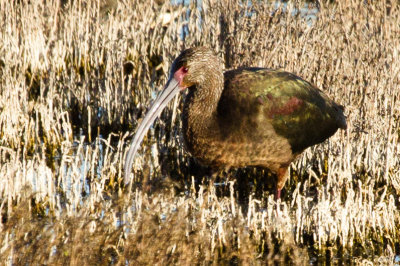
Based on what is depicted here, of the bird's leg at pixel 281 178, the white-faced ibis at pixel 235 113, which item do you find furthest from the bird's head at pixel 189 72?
the bird's leg at pixel 281 178

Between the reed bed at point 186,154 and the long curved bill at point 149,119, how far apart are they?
17 centimetres

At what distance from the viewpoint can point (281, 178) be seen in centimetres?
621

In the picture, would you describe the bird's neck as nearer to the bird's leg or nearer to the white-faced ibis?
the white-faced ibis

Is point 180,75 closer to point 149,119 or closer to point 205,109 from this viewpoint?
point 205,109

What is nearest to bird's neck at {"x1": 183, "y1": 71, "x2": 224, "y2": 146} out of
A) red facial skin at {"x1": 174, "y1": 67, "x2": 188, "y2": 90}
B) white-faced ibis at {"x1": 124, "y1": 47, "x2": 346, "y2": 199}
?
white-faced ibis at {"x1": 124, "y1": 47, "x2": 346, "y2": 199}

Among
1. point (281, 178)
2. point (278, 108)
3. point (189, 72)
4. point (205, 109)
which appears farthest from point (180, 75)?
point (281, 178)

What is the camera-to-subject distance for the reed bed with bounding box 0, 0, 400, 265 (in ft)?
14.0

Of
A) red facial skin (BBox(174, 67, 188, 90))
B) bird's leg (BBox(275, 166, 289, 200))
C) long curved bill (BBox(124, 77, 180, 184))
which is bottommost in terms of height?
bird's leg (BBox(275, 166, 289, 200))

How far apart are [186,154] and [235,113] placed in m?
1.48

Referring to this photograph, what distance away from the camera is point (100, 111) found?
8.15 meters

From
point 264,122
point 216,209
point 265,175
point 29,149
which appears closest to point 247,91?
point 264,122

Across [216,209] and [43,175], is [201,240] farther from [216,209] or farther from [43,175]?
[43,175]

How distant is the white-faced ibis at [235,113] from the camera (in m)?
5.60

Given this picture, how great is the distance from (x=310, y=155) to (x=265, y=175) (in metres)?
0.46
